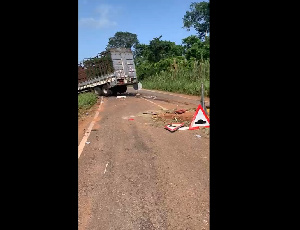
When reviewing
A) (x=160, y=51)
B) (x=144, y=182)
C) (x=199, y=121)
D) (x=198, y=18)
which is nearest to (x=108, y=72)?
(x=199, y=121)

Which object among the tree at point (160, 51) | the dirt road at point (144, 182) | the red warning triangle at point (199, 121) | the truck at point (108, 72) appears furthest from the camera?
the tree at point (160, 51)

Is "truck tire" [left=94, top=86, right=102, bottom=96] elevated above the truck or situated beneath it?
situated beneath

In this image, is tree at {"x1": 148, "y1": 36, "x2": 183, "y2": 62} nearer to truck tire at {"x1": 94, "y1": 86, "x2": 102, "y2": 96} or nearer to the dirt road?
truck tire at {"x1": 94, "y1": 86, "x2": 102, "y2": 96}

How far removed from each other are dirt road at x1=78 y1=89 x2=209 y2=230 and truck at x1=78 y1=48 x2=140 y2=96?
1273cm

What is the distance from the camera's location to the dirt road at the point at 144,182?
11.0 ft

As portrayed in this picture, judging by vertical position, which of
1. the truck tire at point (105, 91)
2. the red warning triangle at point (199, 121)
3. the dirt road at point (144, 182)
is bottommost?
the dirt road at point (144, 182)

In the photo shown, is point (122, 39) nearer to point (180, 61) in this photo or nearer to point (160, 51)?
point (160, 51)

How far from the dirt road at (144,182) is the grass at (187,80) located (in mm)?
11869

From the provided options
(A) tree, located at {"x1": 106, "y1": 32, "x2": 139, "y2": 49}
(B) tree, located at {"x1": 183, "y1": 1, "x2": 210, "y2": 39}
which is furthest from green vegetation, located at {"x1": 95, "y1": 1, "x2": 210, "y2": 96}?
(A) tree, located at {"x1": 106, "y1": 32, "x2": 139, "y2": 49}

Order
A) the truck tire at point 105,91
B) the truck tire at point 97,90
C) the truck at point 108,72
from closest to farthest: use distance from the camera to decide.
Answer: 1. the truck at point 108,72
2. the truck tire at point 105,91
3. the truck tire at point 97,90

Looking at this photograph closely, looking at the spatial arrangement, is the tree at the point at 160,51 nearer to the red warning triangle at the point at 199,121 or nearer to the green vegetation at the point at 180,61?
the green vegetation at the point at 180,61

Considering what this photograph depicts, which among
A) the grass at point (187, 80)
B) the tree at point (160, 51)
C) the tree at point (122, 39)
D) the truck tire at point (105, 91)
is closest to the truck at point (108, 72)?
the truck tire at point (105, 91)

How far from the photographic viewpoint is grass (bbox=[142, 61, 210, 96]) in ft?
70.7
